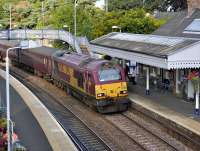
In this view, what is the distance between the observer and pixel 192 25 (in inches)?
1367

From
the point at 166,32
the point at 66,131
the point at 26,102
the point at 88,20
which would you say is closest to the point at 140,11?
the point at 88,20

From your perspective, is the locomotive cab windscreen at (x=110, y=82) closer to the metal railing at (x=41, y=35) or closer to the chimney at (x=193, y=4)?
the chimney at (x=193, y=4)

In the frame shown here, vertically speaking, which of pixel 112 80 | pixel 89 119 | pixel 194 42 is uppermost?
pixel 194 42

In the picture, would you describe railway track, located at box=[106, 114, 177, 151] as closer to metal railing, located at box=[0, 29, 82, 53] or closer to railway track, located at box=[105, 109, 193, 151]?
railway track, located at box=[105, 109, 193, 151]

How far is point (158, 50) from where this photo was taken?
2848 centimetres

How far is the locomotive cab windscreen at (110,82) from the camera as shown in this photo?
28047 mm

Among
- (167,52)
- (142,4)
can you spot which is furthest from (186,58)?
(142,4)

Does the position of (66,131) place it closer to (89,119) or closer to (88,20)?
(89,119)

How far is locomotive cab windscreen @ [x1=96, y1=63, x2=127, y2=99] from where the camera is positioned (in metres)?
28.0

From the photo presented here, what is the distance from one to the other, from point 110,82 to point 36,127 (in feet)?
19.2

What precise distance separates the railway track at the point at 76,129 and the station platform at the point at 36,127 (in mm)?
634

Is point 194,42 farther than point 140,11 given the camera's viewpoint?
No

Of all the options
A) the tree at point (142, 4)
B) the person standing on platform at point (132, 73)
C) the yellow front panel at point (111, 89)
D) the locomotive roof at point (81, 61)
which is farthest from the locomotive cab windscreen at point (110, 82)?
the tree at point (142, 4)

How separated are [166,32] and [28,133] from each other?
19.3 meters
